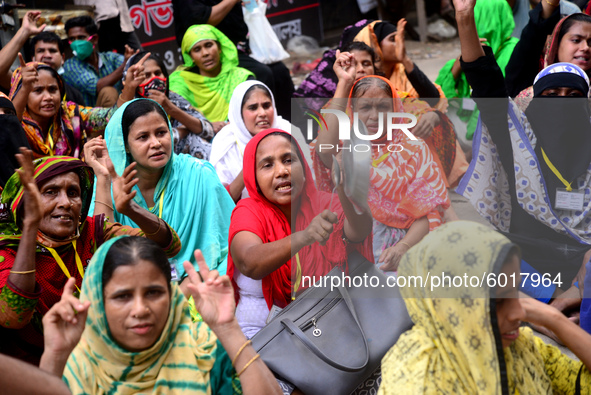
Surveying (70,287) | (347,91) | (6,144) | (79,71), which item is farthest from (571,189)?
(79,71)

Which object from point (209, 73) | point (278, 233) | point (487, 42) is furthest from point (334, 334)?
point (487, 42)

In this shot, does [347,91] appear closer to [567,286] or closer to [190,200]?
[190,200]

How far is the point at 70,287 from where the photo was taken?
180cm

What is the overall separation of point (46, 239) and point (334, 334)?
1.19 meters

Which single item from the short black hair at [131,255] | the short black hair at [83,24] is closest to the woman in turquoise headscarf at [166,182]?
the short black hair at [131,255]

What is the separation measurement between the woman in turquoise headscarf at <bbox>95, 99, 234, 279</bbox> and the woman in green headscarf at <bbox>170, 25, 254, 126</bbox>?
1945mm

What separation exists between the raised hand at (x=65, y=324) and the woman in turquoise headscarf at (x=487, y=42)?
421 centimetres

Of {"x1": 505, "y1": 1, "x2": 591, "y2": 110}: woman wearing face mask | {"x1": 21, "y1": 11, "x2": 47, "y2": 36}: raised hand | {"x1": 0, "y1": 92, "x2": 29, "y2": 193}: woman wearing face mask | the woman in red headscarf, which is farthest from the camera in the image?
{"x1": 21, "y1": 11, "x2": 47, "y2": 36}: raised hand

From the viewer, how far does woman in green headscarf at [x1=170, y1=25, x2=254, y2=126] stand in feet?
17.3

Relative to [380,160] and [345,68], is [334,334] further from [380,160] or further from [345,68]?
[345,68]

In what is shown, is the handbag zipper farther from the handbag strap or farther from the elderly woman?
the elderly woman

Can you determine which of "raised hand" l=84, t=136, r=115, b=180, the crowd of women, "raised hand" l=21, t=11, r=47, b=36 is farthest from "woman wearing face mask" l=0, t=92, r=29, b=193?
"raised hand" l=21, t=11, r=47, b=36

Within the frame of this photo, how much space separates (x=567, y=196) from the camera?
10.8 feet

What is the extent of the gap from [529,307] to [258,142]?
155cm
